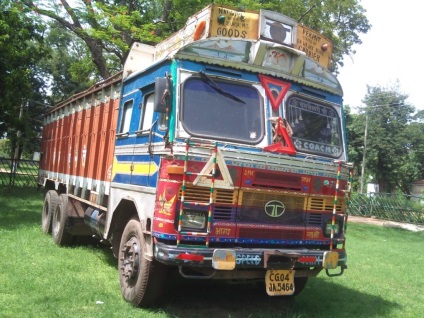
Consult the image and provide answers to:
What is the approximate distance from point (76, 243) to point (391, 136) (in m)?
34.8

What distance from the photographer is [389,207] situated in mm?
22969

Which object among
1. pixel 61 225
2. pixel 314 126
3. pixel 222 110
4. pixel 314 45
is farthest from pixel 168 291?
pixel 314 45

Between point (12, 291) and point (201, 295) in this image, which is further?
point (201, 295)

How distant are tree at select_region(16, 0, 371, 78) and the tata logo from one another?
8.28m

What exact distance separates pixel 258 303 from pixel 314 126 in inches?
93.0

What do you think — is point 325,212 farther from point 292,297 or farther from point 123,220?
point 123,220

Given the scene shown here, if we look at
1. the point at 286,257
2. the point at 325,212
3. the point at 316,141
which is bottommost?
the point at 286,257

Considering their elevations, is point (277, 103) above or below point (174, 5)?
below

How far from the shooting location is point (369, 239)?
1500cm

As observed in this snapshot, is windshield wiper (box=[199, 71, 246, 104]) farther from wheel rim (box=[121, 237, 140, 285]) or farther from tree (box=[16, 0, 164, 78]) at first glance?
tree (box=[16, 0, 164, 78])

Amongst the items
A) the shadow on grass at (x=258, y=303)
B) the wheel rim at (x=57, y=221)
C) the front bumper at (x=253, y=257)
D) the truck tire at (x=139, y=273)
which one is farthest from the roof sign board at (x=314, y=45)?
the wheel rim at (x=57, y=221)

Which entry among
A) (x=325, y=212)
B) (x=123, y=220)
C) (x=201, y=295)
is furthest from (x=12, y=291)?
(x=325, y=212)

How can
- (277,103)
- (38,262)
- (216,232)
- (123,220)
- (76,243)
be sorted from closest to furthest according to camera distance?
(216,232)
(277,103)
(123,220)
(38,262)
(76,243)

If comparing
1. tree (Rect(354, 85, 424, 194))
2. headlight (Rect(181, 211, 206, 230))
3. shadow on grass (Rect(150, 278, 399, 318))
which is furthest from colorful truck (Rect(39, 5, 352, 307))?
tree (Rect(354, 85, 424, 194))
